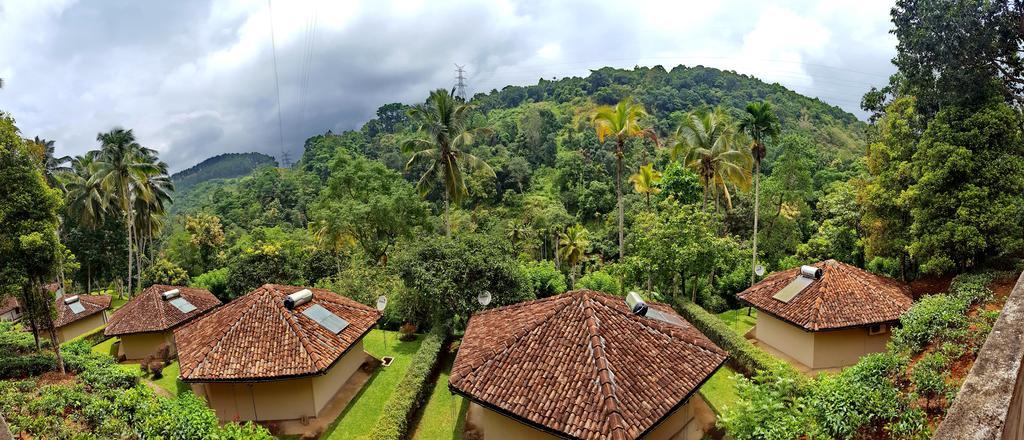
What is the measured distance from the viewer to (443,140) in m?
25.4

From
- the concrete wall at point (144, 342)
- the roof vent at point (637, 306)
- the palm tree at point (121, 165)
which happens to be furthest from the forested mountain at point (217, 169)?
the roof vent at point (637, 306)

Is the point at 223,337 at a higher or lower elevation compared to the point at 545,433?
higher

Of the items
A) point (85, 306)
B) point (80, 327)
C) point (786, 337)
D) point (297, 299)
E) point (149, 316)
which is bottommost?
point (80, 327)

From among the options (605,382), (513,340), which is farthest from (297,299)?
(605,382)

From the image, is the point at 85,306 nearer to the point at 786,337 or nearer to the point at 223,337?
the point at 223,337

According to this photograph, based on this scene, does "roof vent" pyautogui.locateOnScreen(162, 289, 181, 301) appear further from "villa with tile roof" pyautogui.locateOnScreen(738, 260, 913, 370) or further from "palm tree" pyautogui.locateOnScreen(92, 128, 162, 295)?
"villa with tile roof" pyautogui.locateOnScreen(738, 260, 913, 370)

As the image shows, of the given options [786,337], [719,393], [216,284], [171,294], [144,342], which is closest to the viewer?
[719,393]

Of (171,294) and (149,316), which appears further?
(171,294)

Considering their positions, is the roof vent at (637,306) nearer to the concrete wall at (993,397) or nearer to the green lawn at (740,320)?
the concrete wall at (993,397)

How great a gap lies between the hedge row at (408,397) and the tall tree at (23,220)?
376 inches

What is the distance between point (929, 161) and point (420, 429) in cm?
1809

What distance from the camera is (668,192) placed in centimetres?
3034

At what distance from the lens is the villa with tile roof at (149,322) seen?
21.0 m

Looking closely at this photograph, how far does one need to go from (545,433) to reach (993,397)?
818 centimetres
